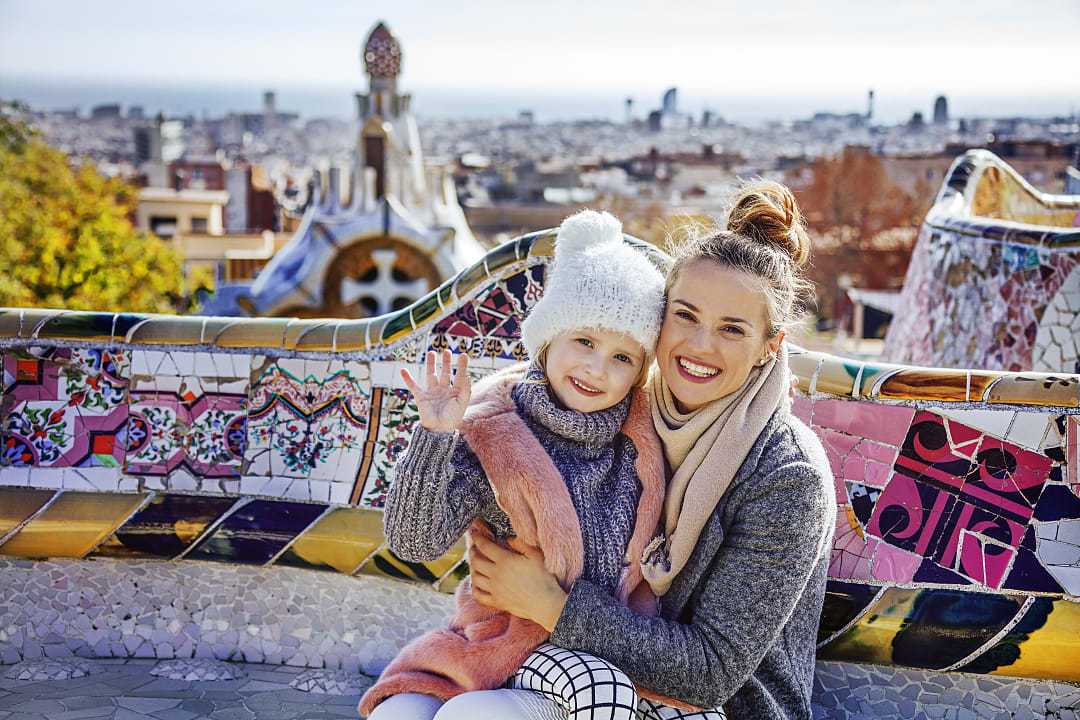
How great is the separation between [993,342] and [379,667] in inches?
146

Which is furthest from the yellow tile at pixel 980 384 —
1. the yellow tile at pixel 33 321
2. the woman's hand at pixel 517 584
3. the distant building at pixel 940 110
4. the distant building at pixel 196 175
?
the distant building at pixel 940 110

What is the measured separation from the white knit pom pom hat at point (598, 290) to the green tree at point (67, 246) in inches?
646

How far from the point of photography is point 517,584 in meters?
2.58

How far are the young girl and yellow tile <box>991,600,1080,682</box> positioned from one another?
→ 44.8 inches

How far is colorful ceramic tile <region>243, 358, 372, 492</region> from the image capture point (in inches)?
153

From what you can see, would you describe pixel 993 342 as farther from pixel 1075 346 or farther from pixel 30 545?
pixel 30 545

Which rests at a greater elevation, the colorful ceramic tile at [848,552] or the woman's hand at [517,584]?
the woman's hand at [517,584]

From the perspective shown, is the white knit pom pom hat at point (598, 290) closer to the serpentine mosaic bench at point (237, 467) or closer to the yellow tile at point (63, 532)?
the serpentine mosaic bench at point (237, 467)

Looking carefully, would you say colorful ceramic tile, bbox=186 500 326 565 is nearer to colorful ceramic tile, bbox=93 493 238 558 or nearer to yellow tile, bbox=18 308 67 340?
colorful ceramic tile, bbox=93 493 238 558

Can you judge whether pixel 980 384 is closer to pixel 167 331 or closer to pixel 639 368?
pixel 639 368

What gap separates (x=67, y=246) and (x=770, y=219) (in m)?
23.2

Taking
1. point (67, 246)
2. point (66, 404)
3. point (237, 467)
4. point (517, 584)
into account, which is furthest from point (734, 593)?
point (67, 246)

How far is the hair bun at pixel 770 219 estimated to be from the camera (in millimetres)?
2623

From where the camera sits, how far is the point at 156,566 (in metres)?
3.84
